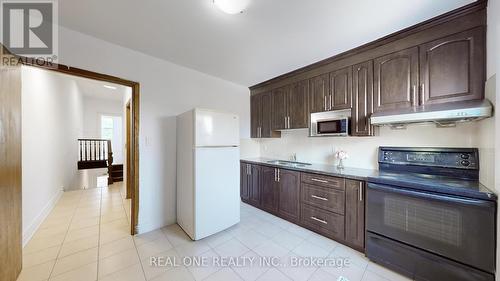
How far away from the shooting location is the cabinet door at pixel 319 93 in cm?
255

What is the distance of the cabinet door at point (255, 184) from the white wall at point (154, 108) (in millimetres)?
1340

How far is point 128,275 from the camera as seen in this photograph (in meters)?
1.64

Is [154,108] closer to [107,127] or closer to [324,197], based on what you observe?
[324,197]

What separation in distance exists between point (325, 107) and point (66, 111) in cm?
557

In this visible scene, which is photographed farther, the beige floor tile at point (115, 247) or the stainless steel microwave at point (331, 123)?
the stainless steel microwave at point (331, 123)

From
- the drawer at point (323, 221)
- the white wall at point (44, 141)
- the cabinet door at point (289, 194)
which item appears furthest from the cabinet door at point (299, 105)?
the white wall at point (44, 141)

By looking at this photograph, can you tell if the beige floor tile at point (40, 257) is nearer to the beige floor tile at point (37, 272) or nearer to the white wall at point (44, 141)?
→ the beige floor tile at point (37, 272)

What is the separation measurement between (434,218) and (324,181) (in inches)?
38.4

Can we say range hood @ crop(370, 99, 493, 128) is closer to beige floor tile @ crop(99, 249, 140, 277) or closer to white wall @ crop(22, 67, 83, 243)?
beige floor tile @ crop(99, 249, 140, 277)

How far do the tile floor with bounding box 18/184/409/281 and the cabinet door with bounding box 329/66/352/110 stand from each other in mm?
1751

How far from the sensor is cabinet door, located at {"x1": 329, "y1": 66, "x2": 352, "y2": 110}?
Result: 7.60ft

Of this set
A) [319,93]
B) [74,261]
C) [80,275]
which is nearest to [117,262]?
[80,275]

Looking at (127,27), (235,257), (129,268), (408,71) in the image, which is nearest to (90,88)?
(127,27)

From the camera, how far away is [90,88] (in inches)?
201
